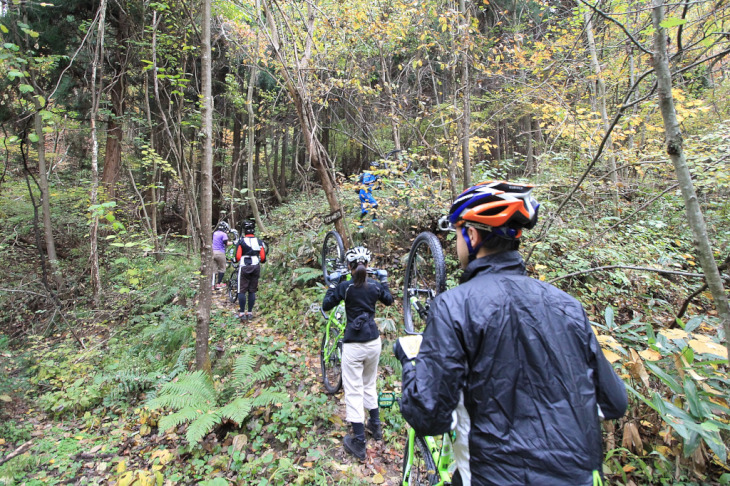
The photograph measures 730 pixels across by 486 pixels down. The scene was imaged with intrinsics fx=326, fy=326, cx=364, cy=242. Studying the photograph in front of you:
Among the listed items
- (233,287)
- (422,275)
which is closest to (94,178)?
(233,287)

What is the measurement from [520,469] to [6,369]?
9224 millimetres

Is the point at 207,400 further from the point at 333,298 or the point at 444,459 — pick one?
the point at 444,459

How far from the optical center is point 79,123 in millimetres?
11758

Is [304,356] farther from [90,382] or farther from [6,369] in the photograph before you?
[6,369]

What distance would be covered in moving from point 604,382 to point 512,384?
1.58 ft

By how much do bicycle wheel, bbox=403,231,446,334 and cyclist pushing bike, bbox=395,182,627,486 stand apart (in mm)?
1501

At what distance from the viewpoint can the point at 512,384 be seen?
132 centimetres

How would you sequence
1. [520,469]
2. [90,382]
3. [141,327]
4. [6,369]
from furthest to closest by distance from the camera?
[141,327] → [6,369] → [90,382] → [520,469]

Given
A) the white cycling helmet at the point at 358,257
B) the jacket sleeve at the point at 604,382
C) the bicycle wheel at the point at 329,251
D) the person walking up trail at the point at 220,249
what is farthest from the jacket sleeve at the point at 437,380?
the person walking up trail at the point at 220,249

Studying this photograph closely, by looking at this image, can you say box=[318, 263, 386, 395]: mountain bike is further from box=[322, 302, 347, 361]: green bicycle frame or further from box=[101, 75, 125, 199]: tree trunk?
box=[101, 75, 125, 199]: tree trunk

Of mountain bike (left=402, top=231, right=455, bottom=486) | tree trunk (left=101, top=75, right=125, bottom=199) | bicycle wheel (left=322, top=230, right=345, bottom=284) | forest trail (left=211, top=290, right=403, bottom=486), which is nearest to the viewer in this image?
mountain bike (left=402, top=231, right=455, bottom=486)

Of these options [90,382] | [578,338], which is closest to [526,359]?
[578,338]

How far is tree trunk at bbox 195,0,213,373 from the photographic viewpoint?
14.7 ft

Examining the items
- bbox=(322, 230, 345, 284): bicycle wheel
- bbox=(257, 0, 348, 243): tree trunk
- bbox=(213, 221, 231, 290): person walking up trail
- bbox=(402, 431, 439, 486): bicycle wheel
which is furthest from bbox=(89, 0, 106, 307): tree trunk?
bbox=(402, 431, 439, 486): bicycle wheel
